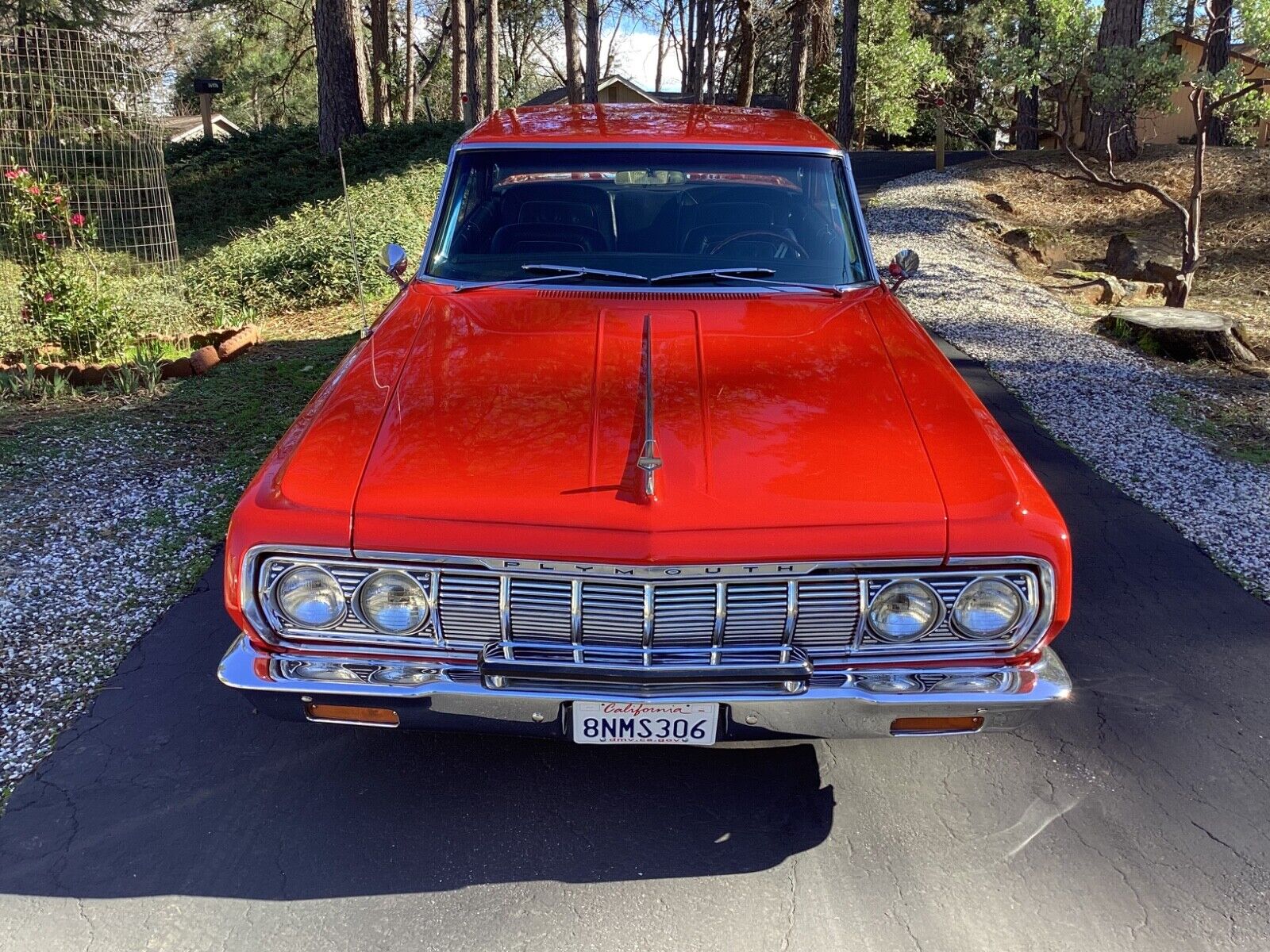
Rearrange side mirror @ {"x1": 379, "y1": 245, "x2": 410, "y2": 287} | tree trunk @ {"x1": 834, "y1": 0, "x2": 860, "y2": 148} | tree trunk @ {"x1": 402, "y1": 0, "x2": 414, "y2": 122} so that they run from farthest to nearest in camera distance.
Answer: tree trunk @ {"x1": 402, "y1": 0, "x2": 414, "y2": 122}
tree trunk @ {"x1": 834, "y1": 0, "x2": 860, "y2": 148}
side mirror @ {"x1": 379, "y1": 245, "x2": 410, "y2": 287}

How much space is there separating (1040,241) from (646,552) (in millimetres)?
13189

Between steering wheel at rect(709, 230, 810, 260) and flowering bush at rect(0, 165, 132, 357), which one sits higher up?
steering wheel at rect(709, 230, 810, 260)

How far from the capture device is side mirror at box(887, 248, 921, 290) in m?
4.13

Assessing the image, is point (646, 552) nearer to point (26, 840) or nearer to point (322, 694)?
point (322, 694)

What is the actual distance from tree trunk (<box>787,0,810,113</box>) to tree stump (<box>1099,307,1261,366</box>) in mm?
15632

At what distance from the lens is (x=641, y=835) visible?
2.84 meters

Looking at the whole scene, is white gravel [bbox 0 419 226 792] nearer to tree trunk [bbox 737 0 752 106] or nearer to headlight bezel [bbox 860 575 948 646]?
headlight bezel [bbox 860 575 948 646]

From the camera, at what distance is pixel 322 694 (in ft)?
8.09

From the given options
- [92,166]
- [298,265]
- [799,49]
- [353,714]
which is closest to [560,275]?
[353,714]

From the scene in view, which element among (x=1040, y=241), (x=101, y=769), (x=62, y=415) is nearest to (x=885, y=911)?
(x=101, y=769)


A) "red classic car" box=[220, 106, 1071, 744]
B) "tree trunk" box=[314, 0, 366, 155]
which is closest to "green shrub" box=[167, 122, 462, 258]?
"tree trunk" box=[314, 0, 366, 155]

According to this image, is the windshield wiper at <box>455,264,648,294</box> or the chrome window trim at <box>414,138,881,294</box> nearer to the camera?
the windshield wiper at <box>455,264,648,294</box>

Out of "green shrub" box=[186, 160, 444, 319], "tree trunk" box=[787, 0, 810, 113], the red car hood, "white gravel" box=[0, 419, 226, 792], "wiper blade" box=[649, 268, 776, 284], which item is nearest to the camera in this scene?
the red car hood

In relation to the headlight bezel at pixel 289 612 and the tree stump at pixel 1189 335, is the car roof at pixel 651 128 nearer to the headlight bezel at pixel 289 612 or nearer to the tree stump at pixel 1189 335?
the headlight bezel at pixel 289 612
